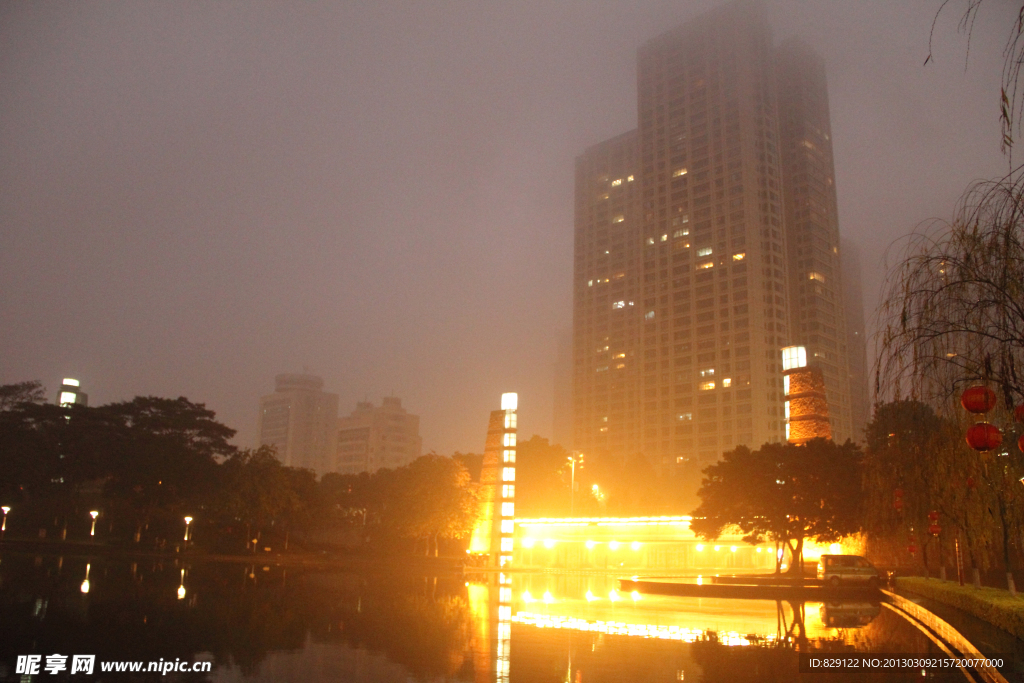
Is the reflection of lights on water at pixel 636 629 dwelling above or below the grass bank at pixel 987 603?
below

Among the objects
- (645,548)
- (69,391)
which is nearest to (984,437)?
(645,548)

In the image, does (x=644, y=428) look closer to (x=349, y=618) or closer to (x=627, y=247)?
(x=627, y=247)

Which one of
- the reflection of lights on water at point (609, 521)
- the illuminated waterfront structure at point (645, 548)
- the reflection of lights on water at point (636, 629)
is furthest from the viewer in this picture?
the illuminated waterfront structure at point (645, 548)

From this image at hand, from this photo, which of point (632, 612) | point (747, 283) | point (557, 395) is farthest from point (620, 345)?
point (632, 612)

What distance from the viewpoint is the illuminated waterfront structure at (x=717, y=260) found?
120500mm

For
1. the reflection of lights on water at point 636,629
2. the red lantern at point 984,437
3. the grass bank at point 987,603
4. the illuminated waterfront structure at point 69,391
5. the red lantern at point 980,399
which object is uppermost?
the illuminated waterfront structure at point 69,391

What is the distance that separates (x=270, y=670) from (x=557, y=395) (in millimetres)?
185232

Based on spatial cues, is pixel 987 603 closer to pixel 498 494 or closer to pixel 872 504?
pixel 872 504

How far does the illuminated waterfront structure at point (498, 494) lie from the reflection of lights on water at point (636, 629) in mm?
37513

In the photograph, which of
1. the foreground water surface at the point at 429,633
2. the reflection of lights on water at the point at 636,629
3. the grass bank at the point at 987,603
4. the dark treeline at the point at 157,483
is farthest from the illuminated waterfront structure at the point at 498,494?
the reflection of lights on water at the point at 636,629

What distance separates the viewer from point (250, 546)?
64062mm

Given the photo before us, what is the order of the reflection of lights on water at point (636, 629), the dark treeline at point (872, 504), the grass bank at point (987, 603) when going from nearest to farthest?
the grass bank at point (987, 603), the reflection of lights on water at point (636, 629), the dark treeline at point (872, 504)

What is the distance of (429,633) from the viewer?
19.0 meters

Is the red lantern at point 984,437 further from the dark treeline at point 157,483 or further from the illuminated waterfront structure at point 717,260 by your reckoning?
the illuminated waterfront structure at point 717,260
